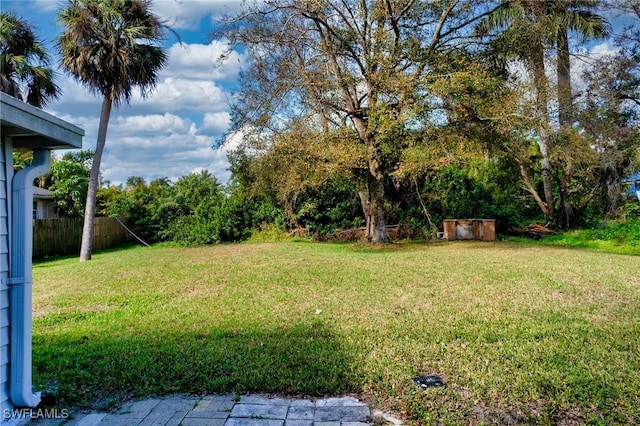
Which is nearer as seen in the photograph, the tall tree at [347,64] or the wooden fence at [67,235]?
the tall tree at [347,64]

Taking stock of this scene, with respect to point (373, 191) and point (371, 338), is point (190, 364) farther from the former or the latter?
point (373, 191)

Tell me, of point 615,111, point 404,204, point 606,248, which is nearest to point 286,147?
point 404,204

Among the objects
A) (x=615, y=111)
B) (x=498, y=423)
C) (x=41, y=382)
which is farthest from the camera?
(x=615, y=111)

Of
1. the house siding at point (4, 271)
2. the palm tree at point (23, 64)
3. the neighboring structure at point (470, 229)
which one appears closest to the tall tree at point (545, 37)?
the neighboring structure at point (470, 229)

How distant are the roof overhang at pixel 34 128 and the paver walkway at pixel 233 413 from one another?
179cm

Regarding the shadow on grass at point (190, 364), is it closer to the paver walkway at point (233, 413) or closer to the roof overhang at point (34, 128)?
the paver walkway at point (233, 413)

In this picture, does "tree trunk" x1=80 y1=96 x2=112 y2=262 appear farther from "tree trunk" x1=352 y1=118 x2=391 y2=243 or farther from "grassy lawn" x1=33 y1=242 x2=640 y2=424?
"tree trunk" x1=352 y1=118 x2=391 y2=243

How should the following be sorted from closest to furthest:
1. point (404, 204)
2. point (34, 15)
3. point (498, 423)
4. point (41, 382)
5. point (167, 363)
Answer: point (498, 423) → point (41, 382) → point (167, 363) → point (34, 15) → point (404, 204)

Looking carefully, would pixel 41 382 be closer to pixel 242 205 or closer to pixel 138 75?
pixel 138 75

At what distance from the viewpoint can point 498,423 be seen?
2.49 m

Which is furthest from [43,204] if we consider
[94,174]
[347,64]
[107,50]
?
[347,64]

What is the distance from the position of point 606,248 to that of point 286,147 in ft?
29.3

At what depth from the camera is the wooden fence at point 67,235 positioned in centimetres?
1243

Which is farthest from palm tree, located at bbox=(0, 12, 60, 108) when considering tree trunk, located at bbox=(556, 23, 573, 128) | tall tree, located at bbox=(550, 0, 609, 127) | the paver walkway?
tree trunk, located at bbox=(556, 23, 573, 128)
